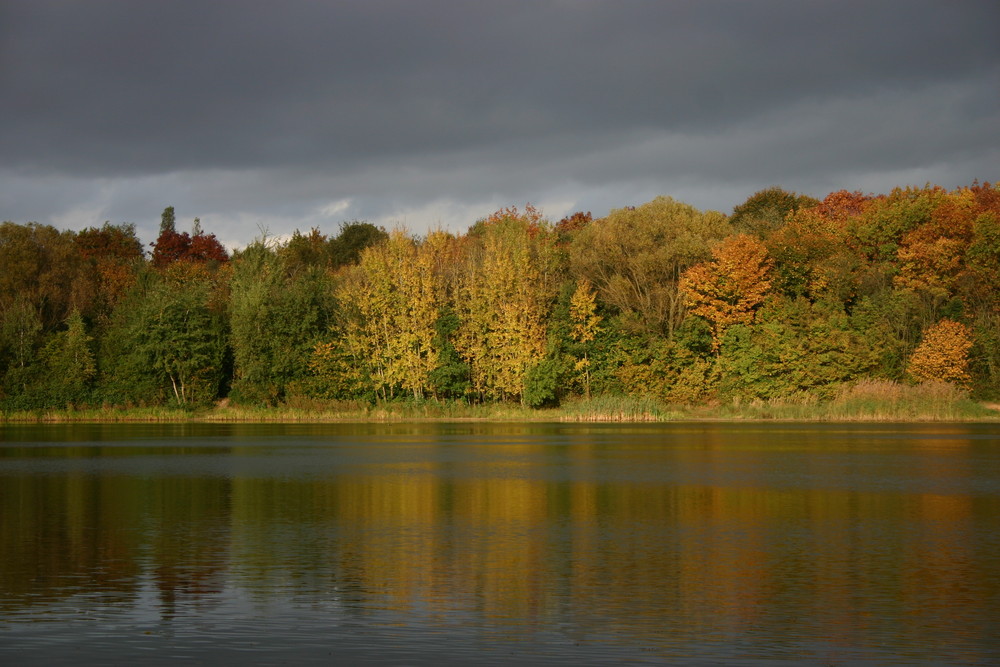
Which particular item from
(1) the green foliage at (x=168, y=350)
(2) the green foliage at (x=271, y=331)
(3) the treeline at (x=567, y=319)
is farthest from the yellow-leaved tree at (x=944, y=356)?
(1) the green foliage at (x=168, y=350)

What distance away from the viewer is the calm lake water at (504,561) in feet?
37.3

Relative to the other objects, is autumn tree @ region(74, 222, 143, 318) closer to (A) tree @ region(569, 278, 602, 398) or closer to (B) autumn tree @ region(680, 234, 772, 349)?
(A) tree @ region(569, 278, 602, 398)

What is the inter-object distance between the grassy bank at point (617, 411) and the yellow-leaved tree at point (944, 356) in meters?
1.38

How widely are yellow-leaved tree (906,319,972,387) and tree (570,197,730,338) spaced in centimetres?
1439

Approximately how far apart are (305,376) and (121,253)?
3449cm

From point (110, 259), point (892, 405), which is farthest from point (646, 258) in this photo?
point (110, 259)

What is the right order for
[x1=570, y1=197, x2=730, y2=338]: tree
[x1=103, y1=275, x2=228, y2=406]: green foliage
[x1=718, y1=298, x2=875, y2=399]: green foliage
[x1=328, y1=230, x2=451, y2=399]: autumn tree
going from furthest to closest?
[x1=103, y1=275, x2=228, y2=406]: green foliage < [x1=328, y1=230, x2=451, y2=399]: autumn tree < [x1=570, y1=197, x2=730, y2=338]: tree < [x1=718, y1=298, x2=875, y2=399]: green foliage

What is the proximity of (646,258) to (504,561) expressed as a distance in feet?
172

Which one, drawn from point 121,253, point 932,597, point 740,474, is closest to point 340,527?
point 932,597

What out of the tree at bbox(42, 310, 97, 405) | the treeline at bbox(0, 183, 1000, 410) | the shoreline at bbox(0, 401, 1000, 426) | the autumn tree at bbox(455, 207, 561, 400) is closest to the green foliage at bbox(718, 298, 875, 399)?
the treeline at bbox(0, 183, 1000, 410)

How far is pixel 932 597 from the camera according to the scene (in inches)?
540

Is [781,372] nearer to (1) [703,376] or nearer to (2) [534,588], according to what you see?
(1) [703,376]

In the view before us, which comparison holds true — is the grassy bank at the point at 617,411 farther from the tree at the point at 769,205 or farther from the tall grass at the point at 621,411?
the tree at the point at 769,205

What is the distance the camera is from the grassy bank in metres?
59.9
